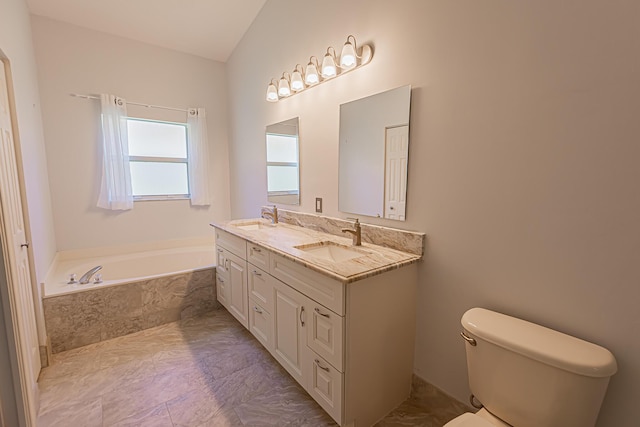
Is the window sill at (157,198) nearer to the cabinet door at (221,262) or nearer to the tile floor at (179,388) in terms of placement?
the cabinet door at (221,262)

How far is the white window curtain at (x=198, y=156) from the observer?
11.1 feet

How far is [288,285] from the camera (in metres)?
1.64

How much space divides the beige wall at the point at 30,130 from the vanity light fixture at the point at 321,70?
64.9 inches

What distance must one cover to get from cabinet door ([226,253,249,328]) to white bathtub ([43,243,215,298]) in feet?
1.47

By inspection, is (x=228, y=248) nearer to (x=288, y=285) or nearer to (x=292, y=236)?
(x=292, y=236)

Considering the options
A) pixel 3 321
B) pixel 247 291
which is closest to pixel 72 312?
pixel 3 321

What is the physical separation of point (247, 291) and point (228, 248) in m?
0.44

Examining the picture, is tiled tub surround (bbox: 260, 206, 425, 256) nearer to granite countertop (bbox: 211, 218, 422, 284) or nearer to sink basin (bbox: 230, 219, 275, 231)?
granite countertop (bbox: 211, 218, 422, 284)

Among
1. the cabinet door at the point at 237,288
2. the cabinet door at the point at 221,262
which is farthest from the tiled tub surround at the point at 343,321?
the cabinet door at the point at 221,262

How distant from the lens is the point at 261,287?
6.31 feet

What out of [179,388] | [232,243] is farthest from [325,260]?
[179,388]

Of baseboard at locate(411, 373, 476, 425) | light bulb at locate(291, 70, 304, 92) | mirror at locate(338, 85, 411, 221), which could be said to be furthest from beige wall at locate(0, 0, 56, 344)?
baseboard at locate(411, 373, 476, 425)

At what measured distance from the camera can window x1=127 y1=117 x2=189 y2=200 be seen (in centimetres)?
320

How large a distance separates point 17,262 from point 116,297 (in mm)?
843
